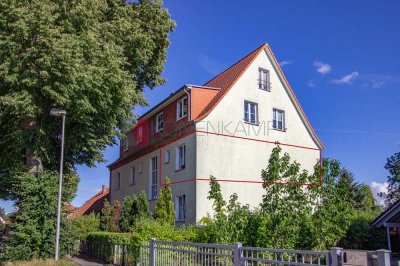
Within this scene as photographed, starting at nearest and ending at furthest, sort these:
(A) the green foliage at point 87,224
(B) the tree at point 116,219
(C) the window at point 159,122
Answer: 1. (B) the tree at point 116,219
2. (A) the green foliage at point 87,224
3. (C) the window at point 159,122

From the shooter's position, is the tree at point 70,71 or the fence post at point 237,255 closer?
the fence post at point 237,255

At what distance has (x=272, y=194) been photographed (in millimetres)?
13391

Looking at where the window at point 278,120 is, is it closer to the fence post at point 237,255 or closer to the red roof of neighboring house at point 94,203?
the fence post at point 237,255

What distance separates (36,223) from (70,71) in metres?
6.91

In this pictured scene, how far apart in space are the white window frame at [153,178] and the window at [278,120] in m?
8.34

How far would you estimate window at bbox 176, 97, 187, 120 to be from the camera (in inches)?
1040

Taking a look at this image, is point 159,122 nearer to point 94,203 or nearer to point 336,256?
point 94,203

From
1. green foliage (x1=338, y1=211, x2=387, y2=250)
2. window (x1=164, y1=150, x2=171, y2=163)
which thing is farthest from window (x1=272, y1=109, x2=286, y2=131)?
green foliage (x1=338, y1=211, x2=387, y2=250)

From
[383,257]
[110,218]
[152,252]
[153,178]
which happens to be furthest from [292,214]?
[153,178]

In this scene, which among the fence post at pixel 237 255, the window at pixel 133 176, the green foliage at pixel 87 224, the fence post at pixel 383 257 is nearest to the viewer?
the fence post at pixel 383 257

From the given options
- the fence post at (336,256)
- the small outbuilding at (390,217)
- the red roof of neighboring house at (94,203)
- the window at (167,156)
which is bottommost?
the fence post at (336,256)

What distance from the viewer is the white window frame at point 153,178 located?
29092 mm

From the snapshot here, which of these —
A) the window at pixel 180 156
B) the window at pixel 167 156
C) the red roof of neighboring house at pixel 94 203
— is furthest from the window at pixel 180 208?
the red roof of neighboring house at pixel 94 203

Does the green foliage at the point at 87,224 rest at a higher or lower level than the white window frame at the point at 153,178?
lower
